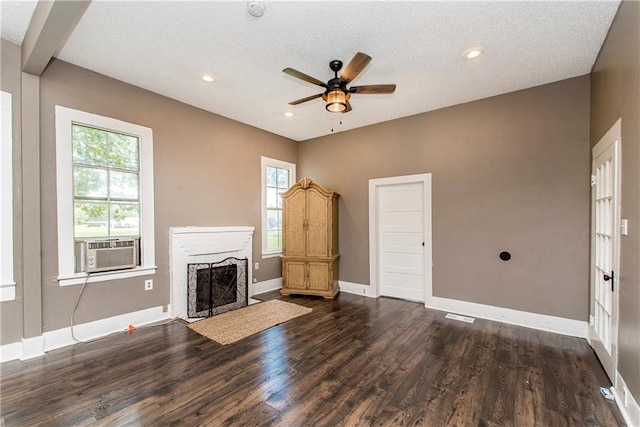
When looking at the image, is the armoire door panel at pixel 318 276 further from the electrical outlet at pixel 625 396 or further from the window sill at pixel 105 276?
the electrical outlet at pixel 625 396

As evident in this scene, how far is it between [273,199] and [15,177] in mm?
3434

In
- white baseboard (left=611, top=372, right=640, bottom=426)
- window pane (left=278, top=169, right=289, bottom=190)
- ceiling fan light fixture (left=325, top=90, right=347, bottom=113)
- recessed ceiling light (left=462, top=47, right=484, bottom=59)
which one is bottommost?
white baseboard (left=611, top=372, right=640, bottom=426)

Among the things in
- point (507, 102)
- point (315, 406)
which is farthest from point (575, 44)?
point (315, 406)

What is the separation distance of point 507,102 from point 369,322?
3.45 meters

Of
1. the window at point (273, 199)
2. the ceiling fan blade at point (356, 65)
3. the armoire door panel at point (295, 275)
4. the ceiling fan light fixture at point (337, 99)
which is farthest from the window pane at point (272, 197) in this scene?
the ceiling fan blade at point (356, 65)

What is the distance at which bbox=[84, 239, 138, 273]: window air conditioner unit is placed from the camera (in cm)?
311

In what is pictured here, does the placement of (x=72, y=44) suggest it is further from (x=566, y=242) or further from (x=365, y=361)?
(x=566, y=242)

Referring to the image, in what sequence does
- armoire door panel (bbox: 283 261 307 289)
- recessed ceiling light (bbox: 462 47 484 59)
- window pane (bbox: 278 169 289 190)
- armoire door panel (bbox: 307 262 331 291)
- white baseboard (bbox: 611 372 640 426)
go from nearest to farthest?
white baseboard (bbox: 611 372 640 426), recessed ceiling light (bbox: 462 47 484 59), armoire door panel (bbox: 307 262 331 291), armoire door panel (bbox: 283 261 307 289), window pane (bbox: 278 169 289 190)

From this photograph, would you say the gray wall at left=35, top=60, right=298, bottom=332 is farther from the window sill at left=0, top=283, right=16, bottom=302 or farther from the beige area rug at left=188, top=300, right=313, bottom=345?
the beige area rug at left=188, top=300, right=313, bottom=345

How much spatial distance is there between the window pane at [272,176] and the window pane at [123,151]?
2.23 meters

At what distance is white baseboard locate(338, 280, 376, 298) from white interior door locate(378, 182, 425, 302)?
0.77ft

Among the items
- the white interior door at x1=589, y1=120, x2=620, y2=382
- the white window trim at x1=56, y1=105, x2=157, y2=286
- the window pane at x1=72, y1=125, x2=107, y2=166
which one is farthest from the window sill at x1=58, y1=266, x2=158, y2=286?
the white interior door at x1=589, y1=120, x2=620, y2=382

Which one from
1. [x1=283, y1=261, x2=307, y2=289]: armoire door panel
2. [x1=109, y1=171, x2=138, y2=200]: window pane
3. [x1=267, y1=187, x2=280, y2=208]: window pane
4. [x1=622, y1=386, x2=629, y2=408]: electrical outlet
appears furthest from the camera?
[x1=267, y1=187, x2=280, y2=208]: window pane

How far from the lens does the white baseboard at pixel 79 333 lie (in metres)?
2.66
